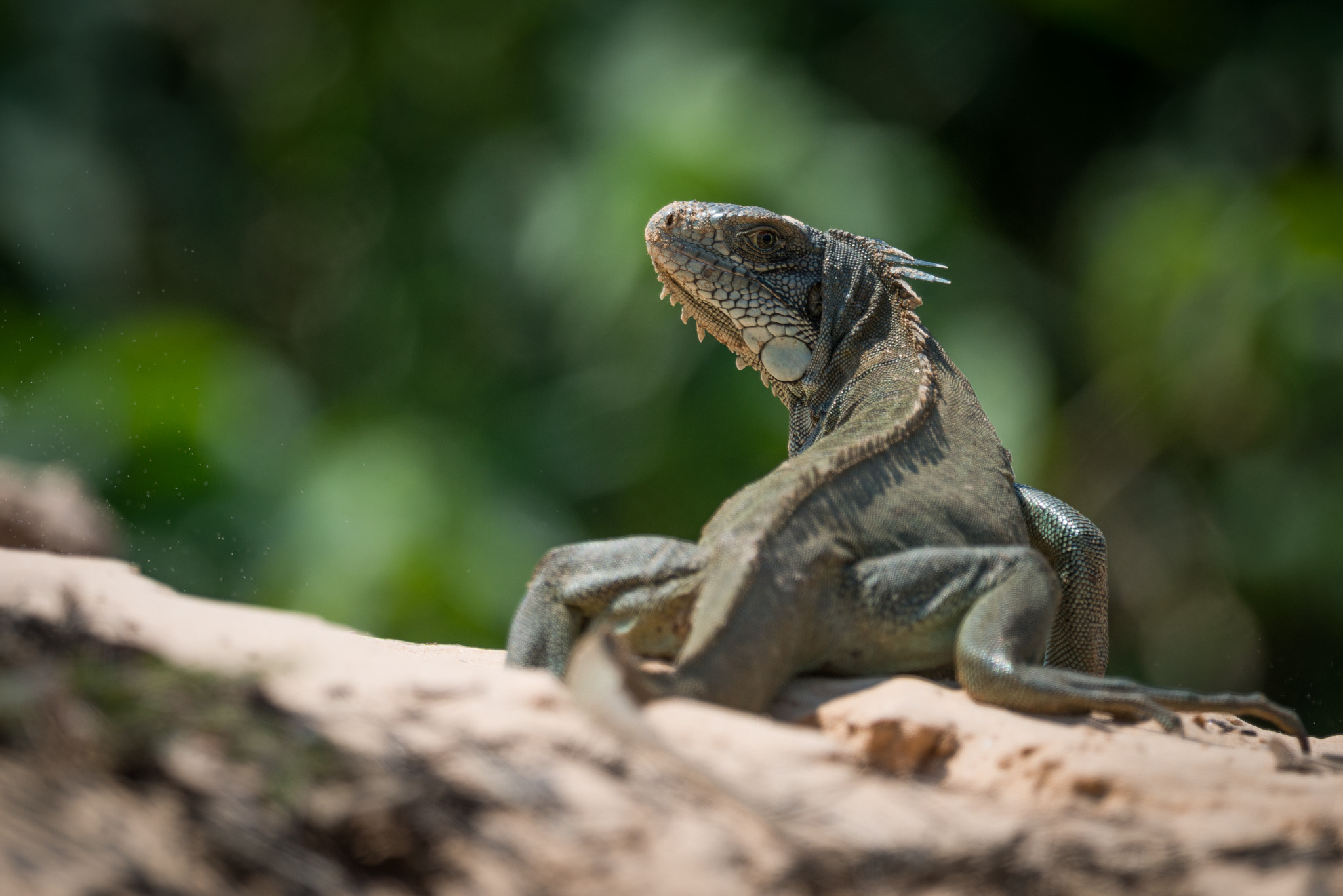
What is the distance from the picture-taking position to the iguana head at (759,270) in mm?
5574

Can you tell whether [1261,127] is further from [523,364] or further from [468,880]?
[468,880]

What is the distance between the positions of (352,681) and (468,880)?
0.80 metres

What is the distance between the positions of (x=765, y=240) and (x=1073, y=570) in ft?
6.71

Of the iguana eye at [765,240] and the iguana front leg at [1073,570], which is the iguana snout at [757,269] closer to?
the iguana eye at [765,240]

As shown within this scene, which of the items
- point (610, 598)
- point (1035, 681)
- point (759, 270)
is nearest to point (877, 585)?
point (1035, 681)

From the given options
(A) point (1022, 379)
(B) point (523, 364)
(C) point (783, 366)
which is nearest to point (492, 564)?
(B) point (523, 364)

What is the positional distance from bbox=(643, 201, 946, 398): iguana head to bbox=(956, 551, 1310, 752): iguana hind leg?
6.35 feet

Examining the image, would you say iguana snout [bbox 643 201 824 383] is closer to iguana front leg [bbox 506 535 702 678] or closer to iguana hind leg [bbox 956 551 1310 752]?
iguana front leg [bbox 506 535 702 678]

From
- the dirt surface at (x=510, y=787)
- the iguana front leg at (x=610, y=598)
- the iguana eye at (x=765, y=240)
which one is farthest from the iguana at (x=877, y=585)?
the iguana eye at (x=765, y=240)

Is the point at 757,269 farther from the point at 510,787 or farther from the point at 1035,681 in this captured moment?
the point at 510,787

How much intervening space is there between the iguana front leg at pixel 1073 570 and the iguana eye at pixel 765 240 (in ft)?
5.23

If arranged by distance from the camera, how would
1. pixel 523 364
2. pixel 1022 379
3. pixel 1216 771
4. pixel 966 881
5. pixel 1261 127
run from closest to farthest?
pixel 966 881 < pixel 1216 771 < pixel 1022 379 < pixel 1261 127 < pixel 523 364

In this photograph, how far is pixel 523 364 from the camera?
14180mm

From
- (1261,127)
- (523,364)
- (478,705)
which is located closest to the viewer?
(478,705)
